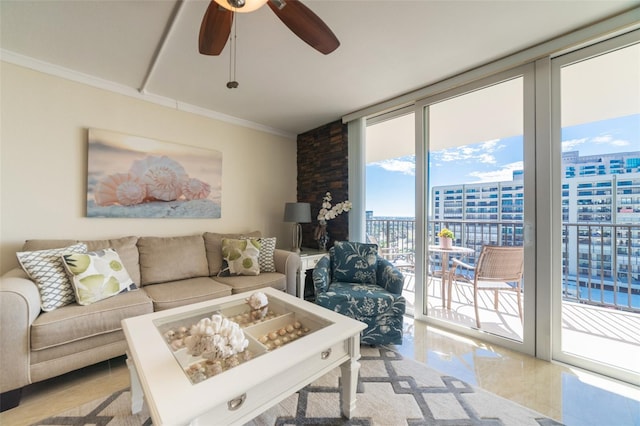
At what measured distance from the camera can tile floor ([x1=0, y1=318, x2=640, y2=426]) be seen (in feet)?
4.55

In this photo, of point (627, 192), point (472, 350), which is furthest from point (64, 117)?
point (627, 192)

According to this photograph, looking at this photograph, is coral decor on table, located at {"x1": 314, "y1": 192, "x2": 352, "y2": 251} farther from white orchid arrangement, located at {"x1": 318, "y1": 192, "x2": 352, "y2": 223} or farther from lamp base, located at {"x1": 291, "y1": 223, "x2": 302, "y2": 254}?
lamp base, located at {"x1": 291, "y1": 223, "x2": 302, "y2": 254}

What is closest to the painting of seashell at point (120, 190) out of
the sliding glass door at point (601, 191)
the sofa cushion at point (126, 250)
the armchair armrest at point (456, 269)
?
the sofa cushion at point (126, 250)

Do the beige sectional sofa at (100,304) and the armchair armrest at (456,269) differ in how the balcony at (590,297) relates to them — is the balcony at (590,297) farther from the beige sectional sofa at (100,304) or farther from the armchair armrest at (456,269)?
the beige sectional sofa at (100,304)

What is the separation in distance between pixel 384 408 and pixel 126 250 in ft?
7.81

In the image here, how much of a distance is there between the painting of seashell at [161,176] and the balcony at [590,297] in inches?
110

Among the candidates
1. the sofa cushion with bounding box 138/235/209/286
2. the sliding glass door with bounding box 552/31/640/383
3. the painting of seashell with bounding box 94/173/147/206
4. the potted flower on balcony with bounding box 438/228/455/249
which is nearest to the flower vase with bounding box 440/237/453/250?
the potted flower on balcony with bounding box 438/228/455/249

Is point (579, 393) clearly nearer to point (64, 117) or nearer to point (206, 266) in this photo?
point (206, 266)

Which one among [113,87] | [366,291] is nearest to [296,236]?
[366,291]

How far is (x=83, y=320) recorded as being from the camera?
1590mm

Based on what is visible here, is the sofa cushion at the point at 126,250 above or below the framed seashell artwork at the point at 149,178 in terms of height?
below

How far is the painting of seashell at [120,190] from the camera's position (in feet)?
7.64

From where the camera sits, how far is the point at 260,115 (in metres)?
3.17

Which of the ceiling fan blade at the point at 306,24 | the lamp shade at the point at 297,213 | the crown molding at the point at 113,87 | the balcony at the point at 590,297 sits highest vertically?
the crown molding at the point at 113,87
